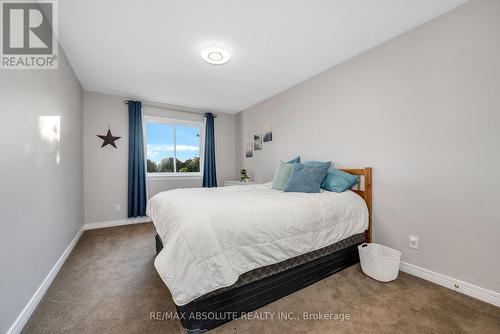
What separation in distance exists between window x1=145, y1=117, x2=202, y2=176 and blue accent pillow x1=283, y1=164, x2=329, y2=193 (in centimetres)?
281

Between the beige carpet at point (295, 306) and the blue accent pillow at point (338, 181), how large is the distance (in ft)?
2.78

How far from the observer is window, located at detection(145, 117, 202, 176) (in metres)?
4.14

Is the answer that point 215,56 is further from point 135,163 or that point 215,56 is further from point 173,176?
point 173,176

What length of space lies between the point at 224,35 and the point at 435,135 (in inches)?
88.3

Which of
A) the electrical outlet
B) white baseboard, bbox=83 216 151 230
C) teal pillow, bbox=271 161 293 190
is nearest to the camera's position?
the electrical outlet

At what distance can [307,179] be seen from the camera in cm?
231

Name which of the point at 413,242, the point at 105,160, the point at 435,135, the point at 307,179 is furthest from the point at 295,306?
the point at 105,160

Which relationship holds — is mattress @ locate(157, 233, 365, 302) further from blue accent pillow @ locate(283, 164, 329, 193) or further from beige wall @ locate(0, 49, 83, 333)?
beige wall @ locate(0, 49, 83, 333)

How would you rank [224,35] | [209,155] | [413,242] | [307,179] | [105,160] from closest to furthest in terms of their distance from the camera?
[413,242], [224,35], [307,179], [105,160], [209,155]

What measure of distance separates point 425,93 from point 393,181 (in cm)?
88

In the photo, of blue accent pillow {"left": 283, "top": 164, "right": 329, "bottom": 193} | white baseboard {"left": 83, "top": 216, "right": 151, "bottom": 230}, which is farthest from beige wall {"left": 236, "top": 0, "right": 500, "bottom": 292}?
white baseboard {"left": 83, "top": 216, "right": 151, "bottom": 230}

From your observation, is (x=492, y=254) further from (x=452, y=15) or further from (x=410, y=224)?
(x=452, y=15)

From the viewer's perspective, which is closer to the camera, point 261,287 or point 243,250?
point 243,250

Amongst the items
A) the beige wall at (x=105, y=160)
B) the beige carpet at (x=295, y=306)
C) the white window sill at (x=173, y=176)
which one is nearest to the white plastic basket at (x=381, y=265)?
the beige carpet at (x=295, y=306)
